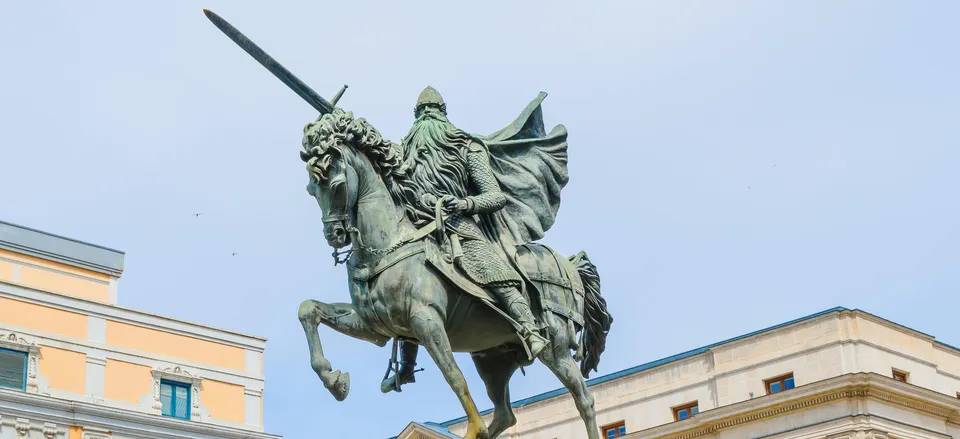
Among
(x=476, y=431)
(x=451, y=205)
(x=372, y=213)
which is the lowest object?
(x=476, y=431)

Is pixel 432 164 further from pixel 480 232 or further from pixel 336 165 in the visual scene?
pixel 336 165

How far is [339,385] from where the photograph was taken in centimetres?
1023

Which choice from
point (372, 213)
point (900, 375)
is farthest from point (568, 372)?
point (900, 375)

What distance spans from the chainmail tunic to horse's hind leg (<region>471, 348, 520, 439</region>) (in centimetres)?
92

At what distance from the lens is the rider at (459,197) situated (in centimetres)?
1083

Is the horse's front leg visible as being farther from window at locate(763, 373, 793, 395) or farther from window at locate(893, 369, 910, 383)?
window at locate(893, 369, 910, 383)

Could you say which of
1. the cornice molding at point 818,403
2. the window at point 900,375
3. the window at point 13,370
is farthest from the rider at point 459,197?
the window at point 900,375

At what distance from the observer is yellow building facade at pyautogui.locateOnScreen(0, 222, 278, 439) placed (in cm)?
3934

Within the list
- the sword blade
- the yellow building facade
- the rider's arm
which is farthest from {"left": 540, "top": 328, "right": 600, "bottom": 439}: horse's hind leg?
the yellow building facade

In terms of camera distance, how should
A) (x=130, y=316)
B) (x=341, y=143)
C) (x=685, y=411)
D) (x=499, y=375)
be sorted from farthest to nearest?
(x=685, y=411)
(x=130, y=316)
(x=499, y=375)
(x=341, y=143)

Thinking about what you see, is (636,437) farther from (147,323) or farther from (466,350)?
(466,350)

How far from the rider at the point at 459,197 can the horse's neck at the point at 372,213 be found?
27cm

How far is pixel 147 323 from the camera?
42.6 m

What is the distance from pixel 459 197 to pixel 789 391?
139ft
